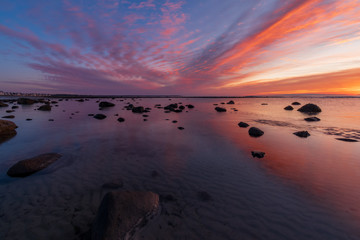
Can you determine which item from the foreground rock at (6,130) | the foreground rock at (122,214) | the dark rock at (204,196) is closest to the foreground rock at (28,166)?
the foreground rock at (122,214)

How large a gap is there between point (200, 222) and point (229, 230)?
31.6 inches

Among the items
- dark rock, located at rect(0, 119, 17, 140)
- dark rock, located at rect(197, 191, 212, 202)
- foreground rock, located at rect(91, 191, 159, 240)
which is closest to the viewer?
foreground rock, located at rect(91, 191, 159, 240)

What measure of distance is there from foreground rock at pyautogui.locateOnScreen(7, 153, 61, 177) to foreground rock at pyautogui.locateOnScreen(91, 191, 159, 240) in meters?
5.20

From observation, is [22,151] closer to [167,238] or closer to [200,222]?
[167,238]

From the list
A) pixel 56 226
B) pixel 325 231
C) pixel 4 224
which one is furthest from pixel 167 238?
pixel 4 224

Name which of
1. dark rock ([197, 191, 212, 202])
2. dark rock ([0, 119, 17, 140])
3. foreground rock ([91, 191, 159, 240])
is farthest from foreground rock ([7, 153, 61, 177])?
dark rock ([0, 119, 17, 140])

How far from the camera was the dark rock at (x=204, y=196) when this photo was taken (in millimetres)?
5086

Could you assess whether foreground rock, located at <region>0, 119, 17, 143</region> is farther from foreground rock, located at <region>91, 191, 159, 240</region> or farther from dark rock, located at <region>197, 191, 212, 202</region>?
dark rock, located at <region>197, 191, 212, 202</region>

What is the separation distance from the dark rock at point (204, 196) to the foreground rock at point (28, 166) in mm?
7644

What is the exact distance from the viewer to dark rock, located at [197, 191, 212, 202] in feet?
16.7

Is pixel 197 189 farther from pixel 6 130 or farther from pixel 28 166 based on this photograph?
pixel 6 130

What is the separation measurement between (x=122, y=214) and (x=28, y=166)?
6160mm

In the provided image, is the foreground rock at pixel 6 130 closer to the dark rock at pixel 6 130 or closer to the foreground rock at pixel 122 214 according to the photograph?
the dark rock at pixel 6 130

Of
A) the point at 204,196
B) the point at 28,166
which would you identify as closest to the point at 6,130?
the point at 28,166
